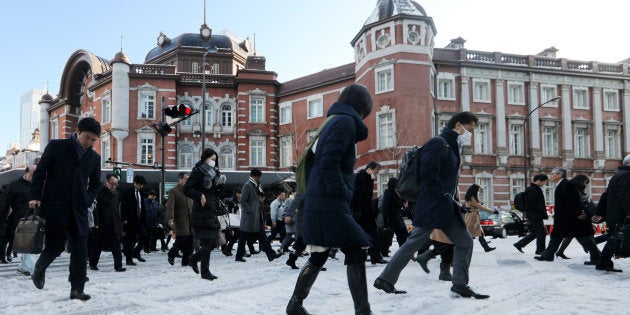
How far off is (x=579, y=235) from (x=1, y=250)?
11054 mm

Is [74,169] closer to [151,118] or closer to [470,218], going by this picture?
[470,218]

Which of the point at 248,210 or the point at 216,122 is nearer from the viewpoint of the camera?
the point at 248,210

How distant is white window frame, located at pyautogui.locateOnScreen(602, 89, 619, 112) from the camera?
37.2 meters

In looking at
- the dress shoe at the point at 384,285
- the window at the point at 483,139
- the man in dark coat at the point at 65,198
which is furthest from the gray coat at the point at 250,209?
the window at the point at 483,139

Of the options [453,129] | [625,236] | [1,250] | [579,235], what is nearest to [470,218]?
[579,235]

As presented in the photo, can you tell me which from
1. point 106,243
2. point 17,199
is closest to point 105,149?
point 17,199

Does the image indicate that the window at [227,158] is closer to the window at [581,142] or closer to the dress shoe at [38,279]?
the window at [581,142]

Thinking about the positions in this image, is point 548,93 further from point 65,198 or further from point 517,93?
point 65,198

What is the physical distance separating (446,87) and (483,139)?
4140 millimetres

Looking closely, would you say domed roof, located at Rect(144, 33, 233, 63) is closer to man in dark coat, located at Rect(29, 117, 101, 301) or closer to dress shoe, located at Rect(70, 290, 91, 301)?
man in dark coat, located at Rect(29, 117, 101, 301)

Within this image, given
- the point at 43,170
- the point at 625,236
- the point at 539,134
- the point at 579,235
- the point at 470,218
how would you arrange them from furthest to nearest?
the point at 539,134 → the point at 470,218 → the point at 579,235 → the point at 625,236 → the point at 43,170

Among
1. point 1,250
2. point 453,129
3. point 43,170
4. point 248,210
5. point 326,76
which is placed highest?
point 326,76

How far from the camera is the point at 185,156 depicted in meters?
37.7

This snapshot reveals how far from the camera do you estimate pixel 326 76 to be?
37312mm
